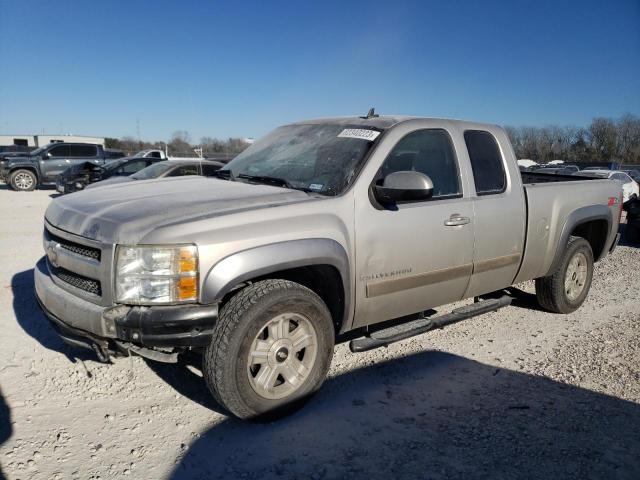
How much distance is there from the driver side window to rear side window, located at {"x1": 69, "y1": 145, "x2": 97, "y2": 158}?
19.3 m

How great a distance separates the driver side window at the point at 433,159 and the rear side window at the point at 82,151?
19285mm

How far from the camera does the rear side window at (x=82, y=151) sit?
65.5 ft

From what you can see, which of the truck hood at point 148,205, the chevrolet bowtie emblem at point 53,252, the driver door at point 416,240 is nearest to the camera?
the truck hood at point 148,205

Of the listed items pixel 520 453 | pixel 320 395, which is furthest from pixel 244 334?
pixel 520 453

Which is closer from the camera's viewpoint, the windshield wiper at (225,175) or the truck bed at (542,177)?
the windshield wiper at (225,175)

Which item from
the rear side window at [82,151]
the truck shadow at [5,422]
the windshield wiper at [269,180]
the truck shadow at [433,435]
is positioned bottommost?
the truck shadow at [433,435]

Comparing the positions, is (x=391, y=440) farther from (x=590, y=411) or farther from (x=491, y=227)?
(x=491, y=227)

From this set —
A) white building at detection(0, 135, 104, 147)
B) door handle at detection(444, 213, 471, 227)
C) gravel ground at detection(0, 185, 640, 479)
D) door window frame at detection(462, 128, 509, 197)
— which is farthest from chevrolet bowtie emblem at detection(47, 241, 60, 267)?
white building at detection(0, 135, 104, 147)

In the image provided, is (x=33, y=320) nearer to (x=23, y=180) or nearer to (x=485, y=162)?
(x=485, y=162)

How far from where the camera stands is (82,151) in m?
20.1

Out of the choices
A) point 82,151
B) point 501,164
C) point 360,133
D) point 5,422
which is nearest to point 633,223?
point 501,164

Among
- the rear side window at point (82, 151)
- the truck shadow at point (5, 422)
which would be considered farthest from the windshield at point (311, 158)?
the rear side window at point (82, 151)

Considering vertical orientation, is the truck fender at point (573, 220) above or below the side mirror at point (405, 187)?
below

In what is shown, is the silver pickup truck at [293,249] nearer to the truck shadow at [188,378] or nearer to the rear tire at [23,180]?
the truck shadow at [188,378]
